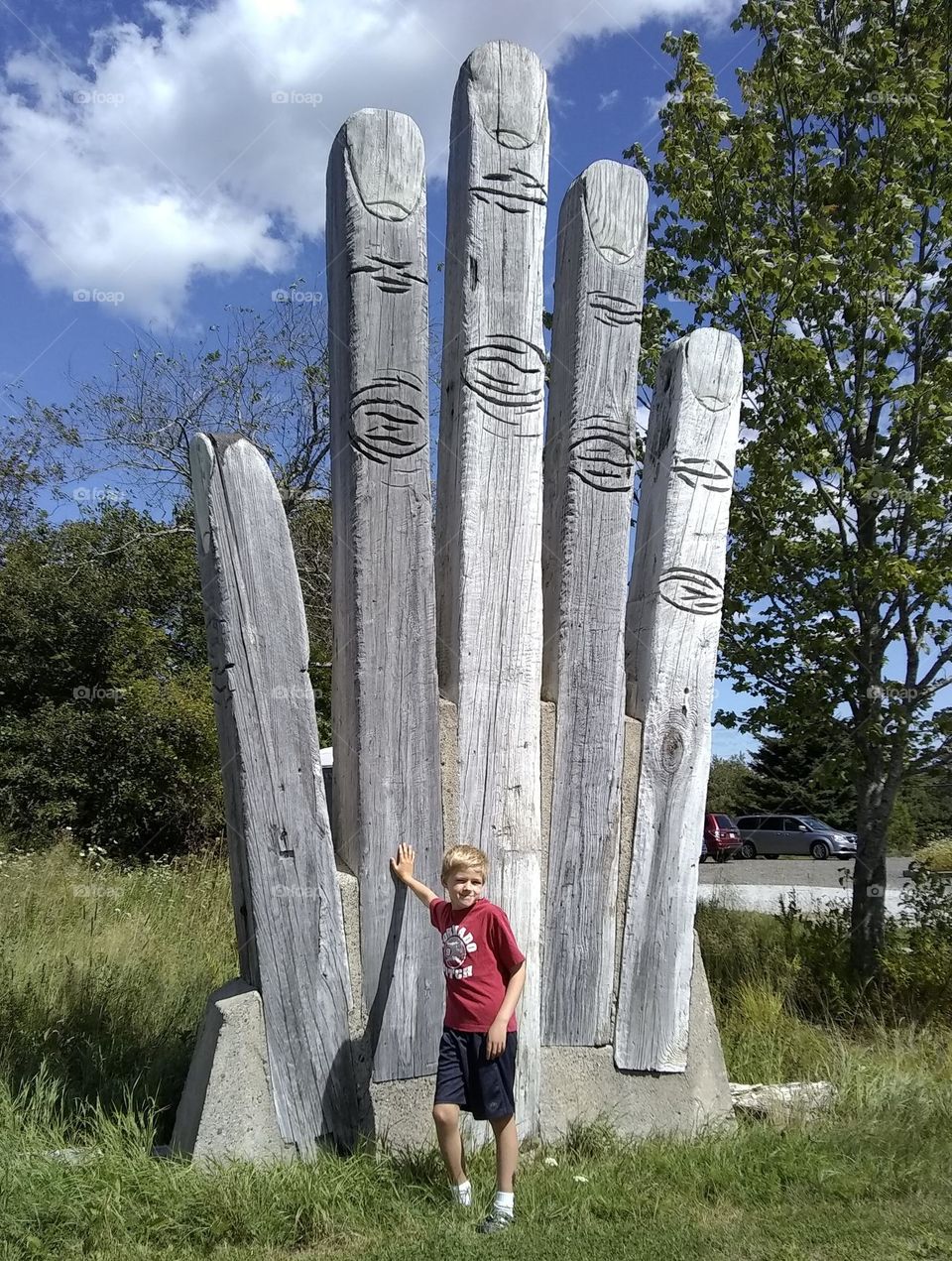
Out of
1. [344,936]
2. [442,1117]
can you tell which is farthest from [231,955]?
[442,1117]

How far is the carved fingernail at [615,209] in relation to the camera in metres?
4.44

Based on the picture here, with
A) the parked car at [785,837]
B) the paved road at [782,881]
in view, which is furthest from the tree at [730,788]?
the paved road at [782,881]

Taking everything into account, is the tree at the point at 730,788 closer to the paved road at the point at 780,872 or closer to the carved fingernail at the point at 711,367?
the paved road at the point at 780,872

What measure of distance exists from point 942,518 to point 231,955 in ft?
17.0

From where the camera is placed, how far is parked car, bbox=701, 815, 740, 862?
22.7 meters

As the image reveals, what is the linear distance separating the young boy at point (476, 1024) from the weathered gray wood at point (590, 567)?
2.38 feet

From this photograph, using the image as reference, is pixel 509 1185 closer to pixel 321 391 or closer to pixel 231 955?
Answer: pixel 231 955

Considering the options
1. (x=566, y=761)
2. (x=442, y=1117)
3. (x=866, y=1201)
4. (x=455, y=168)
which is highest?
(x=455, y=168)

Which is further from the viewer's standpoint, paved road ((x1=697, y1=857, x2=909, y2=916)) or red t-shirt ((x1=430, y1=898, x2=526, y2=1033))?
paved road ((x1=697, y1=857, x2=909, y2=916))

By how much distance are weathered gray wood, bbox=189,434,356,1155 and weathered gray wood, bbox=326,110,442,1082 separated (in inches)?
7.0

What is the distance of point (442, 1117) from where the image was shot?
11.0 ft

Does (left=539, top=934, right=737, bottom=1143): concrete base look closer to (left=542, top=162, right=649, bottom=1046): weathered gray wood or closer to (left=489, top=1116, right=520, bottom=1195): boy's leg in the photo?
(left=542, top=162, right=649, bottom=1046): weathered gray wood

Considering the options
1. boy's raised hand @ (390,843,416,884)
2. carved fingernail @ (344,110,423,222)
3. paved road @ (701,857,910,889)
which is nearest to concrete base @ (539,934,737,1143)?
boy's raised hand @ (390,843,416,884)

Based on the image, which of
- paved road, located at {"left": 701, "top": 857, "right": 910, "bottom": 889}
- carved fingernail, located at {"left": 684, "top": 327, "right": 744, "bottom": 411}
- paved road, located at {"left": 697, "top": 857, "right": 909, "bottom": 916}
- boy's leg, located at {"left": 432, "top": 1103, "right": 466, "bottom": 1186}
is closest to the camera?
boy's leg, located at {"left": 432, "top": 1103, "right": 466, "bottom": 1186}
